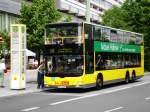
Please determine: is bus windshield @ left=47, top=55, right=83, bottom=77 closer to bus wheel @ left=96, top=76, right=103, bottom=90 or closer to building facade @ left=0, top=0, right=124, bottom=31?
bus wheel @ left=96, top=76, right=103, bottom=90

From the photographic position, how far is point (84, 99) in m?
19.9

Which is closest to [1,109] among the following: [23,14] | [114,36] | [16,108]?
[16,108]

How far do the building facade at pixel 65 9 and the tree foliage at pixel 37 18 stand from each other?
432 centimetres

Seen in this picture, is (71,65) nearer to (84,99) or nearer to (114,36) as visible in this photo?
(84,99)

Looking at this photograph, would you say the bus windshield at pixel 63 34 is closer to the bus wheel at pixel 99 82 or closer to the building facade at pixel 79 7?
the bus wheel at pixel 99 82

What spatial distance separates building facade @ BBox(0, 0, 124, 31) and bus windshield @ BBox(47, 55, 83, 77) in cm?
1166

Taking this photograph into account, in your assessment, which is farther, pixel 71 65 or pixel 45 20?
pixel 45 20

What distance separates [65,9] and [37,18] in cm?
4945

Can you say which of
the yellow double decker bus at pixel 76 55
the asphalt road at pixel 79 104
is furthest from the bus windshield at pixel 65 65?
the asphalt road at pixel 79 104

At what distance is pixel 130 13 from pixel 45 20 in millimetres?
24552

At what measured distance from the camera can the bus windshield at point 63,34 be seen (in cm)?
2322

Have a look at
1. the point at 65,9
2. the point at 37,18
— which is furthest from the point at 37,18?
the point at 65,9

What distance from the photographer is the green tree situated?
29234mm

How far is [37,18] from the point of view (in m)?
29.7
